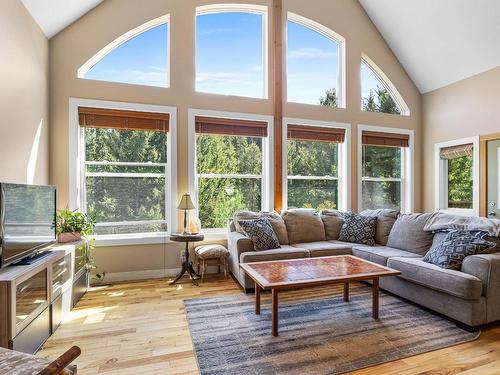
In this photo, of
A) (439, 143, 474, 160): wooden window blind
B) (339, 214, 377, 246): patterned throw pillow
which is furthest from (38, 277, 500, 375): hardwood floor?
(439, 143, 474, 160): wooden window blind

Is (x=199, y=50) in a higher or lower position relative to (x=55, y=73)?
higher

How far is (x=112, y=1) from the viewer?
3.78 meters

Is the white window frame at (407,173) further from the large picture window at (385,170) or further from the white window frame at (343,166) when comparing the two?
the white window frame at (343,166)

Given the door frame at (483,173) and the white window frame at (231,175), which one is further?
the door frame at (483,173)

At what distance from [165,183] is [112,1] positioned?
2.53 metres

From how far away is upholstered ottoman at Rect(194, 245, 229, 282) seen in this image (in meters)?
3.68

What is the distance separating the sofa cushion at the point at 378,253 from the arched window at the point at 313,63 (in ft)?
8.27

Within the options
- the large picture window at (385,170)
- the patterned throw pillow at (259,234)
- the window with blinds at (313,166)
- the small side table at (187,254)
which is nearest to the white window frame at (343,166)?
the window with blinds at (313,166)

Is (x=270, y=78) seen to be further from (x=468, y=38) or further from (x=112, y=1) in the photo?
(x=468, y=38)

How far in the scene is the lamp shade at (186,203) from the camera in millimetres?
3732

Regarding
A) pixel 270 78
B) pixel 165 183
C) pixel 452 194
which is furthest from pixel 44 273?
pixel 452 194

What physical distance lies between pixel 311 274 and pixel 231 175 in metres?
2.23

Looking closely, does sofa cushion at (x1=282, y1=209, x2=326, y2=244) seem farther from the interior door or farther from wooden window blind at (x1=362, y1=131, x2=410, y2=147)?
the interior door

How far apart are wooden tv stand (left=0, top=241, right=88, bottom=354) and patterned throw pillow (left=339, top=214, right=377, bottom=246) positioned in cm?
339
